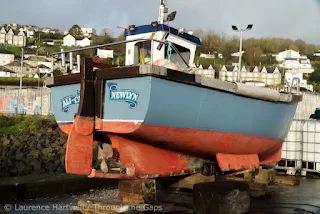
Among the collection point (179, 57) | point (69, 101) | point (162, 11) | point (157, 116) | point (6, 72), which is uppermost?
point (6, 72)

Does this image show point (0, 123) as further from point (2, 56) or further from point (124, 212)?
point (2, 56)

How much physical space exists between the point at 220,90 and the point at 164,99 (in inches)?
46.7

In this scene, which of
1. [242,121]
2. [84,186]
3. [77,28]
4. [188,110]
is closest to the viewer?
[188,110]

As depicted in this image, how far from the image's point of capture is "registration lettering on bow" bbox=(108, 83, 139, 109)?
5270 mm

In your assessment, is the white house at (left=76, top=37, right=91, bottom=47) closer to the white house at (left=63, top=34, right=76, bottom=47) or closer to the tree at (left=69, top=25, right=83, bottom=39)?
the white house at (left=63, top=34, right=76, bottom=47)

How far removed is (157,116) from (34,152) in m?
7.63

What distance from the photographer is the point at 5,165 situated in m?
10.5

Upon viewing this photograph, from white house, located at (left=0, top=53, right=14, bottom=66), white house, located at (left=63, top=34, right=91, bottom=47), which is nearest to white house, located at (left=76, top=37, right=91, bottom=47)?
white house, located at (left=63, top=34, right=91, bottom=47)

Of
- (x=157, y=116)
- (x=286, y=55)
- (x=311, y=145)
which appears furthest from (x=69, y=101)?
(x=286, y=55)

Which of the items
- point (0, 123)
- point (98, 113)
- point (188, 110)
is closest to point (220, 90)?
point (188, 110)

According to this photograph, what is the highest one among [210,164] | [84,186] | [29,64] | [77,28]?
[77,28]

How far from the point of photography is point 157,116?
5316 mm

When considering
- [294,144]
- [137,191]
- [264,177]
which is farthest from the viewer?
[294,144]

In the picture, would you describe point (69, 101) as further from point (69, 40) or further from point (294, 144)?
point (69, 40)
